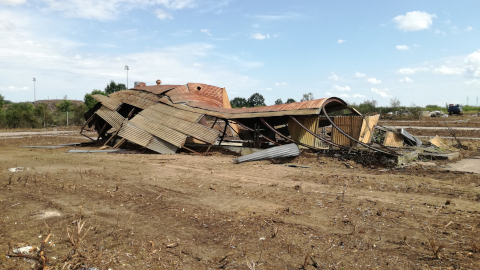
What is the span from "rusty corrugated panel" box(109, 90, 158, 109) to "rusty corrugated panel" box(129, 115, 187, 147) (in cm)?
138

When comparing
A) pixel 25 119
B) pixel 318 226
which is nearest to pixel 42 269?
pixel 318 226

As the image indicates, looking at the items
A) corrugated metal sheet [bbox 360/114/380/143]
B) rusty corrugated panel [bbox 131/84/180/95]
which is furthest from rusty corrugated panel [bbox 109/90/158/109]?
corrugated metal sheet [bbox 360/114/380/143]

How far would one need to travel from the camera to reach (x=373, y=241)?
15.4ft

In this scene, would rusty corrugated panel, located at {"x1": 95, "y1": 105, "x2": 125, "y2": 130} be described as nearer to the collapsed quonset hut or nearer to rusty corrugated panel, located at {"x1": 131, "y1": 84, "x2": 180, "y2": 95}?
the collapsed quonset hut

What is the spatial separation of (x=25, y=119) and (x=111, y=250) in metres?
35.9

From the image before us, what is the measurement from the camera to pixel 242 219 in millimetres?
5625

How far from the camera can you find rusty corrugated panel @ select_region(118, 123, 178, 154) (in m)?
14.5

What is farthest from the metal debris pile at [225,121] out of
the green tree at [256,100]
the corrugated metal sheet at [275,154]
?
the green tree at [256,100]

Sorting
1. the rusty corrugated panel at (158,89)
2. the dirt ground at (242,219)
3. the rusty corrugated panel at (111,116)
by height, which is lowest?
the dirt ground at (242,219)

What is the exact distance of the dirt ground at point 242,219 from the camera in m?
4.19

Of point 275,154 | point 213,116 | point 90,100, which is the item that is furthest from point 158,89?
point 90,100

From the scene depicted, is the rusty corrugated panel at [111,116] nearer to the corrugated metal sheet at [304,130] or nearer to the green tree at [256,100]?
the corrugated metal sheet at [304,130]

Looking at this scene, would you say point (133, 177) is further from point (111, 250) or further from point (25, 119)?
point (25, 119)

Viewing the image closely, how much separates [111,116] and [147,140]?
3498 mm
